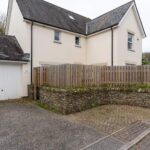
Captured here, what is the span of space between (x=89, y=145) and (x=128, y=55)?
12.9 meters

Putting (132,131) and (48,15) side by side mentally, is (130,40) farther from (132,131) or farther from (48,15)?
(132,131)

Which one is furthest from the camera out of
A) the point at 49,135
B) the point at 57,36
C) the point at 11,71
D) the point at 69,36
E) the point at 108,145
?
the point at 69,36

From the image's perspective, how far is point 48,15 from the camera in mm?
15406

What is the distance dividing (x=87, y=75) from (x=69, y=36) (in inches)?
275

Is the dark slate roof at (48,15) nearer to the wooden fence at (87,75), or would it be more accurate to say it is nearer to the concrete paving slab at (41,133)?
the wooden fence at (87,75)

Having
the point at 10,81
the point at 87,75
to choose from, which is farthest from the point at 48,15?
the point at 87,75

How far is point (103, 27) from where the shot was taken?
1572cm

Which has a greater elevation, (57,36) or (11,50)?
(57,36)

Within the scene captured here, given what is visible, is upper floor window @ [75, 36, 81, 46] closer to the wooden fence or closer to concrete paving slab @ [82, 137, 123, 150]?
the wooden fence

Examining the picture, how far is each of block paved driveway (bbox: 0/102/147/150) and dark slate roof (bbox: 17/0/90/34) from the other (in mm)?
8768

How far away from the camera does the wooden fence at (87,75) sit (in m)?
9.12

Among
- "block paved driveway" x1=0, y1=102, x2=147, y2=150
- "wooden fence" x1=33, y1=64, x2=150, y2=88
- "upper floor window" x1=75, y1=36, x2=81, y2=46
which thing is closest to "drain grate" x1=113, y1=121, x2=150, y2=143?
"block paved driveway" x1=0, y1=102, x2=147, y2=150

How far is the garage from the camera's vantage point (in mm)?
11688

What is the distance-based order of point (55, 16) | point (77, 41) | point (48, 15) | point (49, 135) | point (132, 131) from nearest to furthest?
point (49, 135) → point (132, 131) → point (48, 15) → point (55, 16) → point (77, 41)
